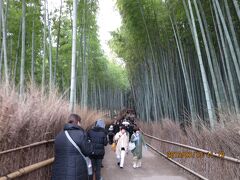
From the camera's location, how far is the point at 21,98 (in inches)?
128

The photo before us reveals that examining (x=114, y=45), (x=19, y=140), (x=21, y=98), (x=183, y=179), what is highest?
(x=114, y=45)

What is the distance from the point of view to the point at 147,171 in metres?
6.93

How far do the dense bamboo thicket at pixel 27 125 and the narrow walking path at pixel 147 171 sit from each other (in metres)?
2.63

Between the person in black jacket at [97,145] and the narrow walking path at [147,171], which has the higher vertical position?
the person in black jacket at [97,145]

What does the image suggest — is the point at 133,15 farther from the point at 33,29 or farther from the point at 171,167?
the point at 171,167

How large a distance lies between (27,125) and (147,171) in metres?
4.36

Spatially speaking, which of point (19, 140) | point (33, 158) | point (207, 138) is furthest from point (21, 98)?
point (207, 138)

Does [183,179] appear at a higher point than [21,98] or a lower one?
lower

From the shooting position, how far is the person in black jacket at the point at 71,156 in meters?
3.13

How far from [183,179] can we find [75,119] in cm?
340

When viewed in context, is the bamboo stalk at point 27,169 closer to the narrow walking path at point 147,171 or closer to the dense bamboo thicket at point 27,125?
the dense bamboo thicket at point 27,125

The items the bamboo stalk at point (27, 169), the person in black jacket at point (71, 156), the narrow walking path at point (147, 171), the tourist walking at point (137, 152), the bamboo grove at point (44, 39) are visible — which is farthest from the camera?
the bamboo grove at point (44, 39)
